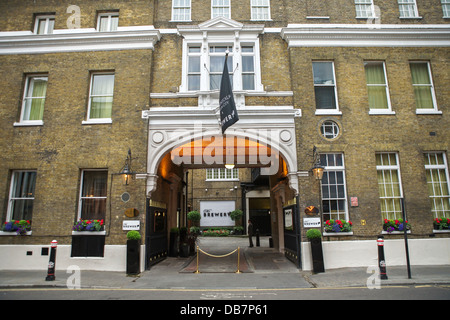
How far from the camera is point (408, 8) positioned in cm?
1306

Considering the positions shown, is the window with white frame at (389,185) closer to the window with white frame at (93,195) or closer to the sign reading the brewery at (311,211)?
the sign reading the brewery at (311,211)

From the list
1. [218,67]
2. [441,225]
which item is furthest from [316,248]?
[218,67]

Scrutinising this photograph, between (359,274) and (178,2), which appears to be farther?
(178,2)

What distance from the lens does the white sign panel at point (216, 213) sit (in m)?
31.9

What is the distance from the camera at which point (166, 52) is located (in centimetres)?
1262

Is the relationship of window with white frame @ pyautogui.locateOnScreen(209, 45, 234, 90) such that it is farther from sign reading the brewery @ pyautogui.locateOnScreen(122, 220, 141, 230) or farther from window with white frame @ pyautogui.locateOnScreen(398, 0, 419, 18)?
window with white frame @ pyautogui.locateOnScreen(398, 0, 419, 18)

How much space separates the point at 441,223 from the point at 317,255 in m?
5.37

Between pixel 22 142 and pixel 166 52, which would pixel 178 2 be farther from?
pixel 22 142

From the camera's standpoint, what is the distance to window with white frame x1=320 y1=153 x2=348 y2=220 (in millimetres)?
11234

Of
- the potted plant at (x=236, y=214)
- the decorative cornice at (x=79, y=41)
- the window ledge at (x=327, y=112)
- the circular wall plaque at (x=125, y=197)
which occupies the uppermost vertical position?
the decorative cornice at (x=79, y=41)

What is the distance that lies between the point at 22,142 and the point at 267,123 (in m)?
10.4

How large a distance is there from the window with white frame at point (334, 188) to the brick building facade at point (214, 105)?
0.05 meters

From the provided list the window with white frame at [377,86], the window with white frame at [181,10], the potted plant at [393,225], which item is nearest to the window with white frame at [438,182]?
the potted plant at [393,225]
